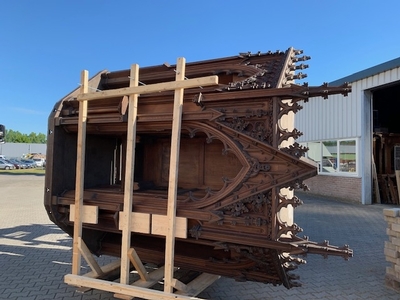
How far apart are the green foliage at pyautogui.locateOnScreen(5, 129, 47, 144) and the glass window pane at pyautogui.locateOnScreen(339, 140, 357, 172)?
93792 millimetres

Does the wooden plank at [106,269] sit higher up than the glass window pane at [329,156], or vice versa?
the glass window pane at [329,156]

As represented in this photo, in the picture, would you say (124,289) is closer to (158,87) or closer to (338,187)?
(158,87)

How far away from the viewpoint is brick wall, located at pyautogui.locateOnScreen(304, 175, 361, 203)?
11352 mm

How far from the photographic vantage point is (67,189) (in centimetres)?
339

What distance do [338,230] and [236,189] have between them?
19.5 feet

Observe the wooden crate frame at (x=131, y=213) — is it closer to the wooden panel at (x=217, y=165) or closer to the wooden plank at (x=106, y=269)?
the wooden plank at (x=106, y=269)

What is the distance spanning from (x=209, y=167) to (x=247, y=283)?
6.10ft

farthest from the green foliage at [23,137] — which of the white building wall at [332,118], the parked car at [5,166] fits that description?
the white building wall at [332,118]

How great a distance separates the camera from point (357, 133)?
1120 cm

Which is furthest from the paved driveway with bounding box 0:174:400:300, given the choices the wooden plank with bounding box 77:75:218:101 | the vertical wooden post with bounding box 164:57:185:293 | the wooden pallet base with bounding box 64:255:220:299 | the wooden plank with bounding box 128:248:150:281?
the wooden plank with bounding box 77:75:218:101

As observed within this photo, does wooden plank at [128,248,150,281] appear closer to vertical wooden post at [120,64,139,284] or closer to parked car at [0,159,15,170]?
vertical wooden post at [120,64,139,284]

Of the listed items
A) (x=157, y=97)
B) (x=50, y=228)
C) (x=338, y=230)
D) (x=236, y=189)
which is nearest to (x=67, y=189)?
(x=157, y=97)

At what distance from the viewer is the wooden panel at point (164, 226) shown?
104 inches

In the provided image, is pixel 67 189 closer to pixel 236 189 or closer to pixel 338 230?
pixel 236 189
